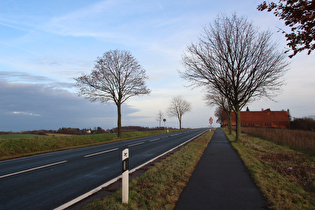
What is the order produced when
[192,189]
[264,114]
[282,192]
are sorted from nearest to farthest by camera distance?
[282,192], [192,189], [264,114]

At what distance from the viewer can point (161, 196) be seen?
4.48 m

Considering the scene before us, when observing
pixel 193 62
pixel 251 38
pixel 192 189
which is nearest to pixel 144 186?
pixel 192 189

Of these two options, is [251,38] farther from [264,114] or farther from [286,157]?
[264,114]

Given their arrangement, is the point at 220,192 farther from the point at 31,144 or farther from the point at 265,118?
the point at 265,118

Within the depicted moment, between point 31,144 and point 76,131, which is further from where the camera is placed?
point 76,131

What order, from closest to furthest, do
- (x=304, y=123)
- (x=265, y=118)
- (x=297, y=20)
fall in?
(x=297, y=20)
(x=304, y=123)
(x=265, y=118)

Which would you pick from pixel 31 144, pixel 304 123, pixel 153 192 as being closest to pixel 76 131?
pixel 31 144

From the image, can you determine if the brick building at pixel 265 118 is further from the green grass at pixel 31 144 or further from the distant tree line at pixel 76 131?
the green grass at pixel 31 144

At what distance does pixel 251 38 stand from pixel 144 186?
1609cm

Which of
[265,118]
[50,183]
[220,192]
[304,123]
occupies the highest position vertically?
[265,118]

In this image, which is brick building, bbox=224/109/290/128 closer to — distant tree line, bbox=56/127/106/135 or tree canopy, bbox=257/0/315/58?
distant tree line, bbox=56/127/106/135

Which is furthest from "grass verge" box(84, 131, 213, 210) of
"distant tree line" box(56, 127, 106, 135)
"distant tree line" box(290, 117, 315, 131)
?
"distant tree line" box(290, 117, 315, 131)

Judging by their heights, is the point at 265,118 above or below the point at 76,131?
above

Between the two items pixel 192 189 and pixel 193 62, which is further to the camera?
pixel 193 62
